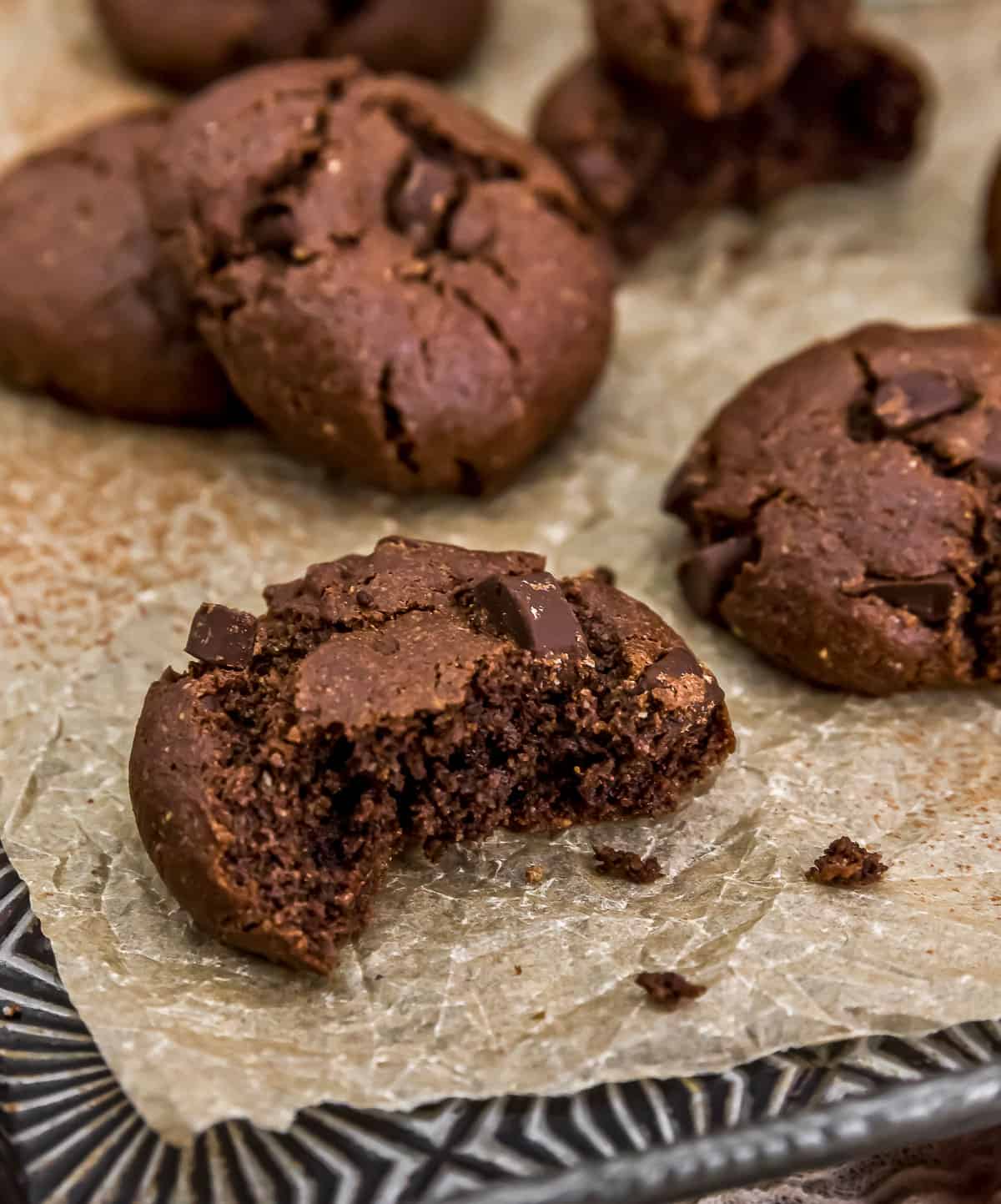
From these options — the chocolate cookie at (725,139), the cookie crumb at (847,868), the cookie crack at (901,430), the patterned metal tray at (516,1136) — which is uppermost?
the chocolate cookie at (725,139)

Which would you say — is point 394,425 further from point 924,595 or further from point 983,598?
point 983,598

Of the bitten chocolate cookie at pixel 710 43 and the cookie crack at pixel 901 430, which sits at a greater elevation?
the bitten chocolate cookie at pixel 710 43

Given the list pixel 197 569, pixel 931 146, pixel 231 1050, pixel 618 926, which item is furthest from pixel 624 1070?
pixel 931 146

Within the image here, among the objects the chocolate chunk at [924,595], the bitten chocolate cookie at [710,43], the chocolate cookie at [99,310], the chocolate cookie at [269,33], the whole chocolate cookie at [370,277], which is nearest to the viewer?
the chocolate chunk at [924,595]

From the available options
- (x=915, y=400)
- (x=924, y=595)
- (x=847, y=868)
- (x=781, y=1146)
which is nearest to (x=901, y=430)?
(x=915, y=400)

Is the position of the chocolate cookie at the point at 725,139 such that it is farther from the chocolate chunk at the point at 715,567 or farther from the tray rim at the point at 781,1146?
the tray rim at the point at 781,1146

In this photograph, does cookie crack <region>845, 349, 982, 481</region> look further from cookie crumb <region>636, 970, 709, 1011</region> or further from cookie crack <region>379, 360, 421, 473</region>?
cookie crumb <region>636, 970, 709, 1011</region>

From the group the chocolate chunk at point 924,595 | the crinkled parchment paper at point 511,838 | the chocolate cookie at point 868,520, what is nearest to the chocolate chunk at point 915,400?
the chocolate cookie at point 868,520
